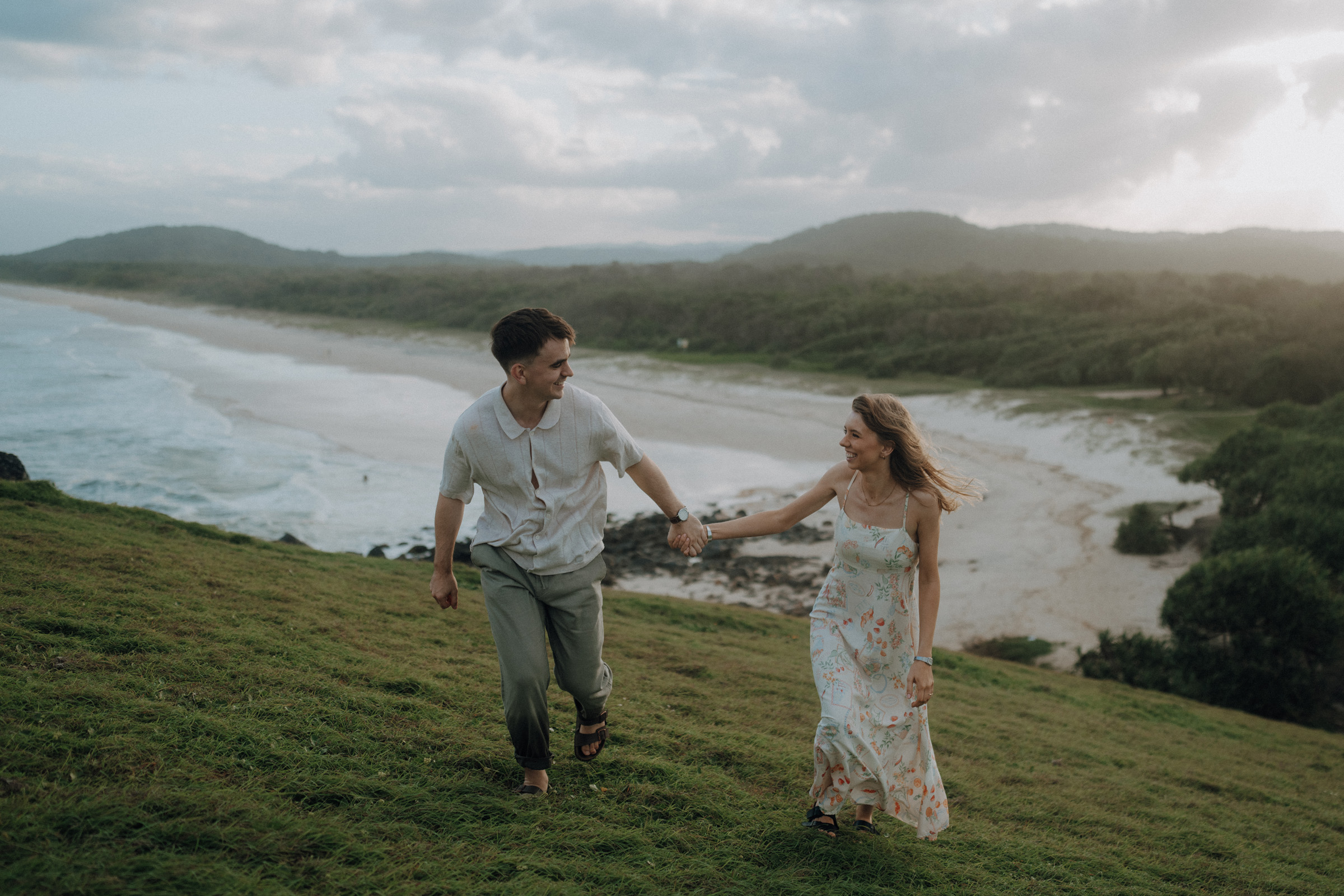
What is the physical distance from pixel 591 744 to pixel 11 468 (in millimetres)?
9498

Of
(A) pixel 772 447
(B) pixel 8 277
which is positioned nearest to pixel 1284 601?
(A) pixel 772 447

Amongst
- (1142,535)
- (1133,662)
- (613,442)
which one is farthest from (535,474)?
(1142,535)

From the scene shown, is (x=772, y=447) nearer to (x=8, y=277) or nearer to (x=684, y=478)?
(x=684, y=478)

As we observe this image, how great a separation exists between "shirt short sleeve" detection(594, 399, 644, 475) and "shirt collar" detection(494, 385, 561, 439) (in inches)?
7.8

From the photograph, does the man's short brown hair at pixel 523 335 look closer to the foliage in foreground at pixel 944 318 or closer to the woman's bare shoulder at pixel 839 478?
the woman's bare shoulder at pixel 839 478

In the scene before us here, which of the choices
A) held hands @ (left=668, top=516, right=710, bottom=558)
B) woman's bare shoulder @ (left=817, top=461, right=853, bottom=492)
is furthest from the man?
woman's bare shoulder @ (left=817, top=461, right=853, bottom=492)

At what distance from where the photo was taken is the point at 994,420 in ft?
101

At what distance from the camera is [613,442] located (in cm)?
378

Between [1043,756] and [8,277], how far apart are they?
17826cm

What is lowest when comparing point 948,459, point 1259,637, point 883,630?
point 1259,637

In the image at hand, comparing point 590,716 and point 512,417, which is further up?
point 512,417

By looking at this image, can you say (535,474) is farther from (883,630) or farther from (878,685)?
(878,685)

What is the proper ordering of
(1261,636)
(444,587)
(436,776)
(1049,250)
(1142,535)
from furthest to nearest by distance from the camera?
(1049,250) → (1142,535) → (1261,636) → (436,776) → (444,587)

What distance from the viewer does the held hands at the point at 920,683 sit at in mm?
3668
